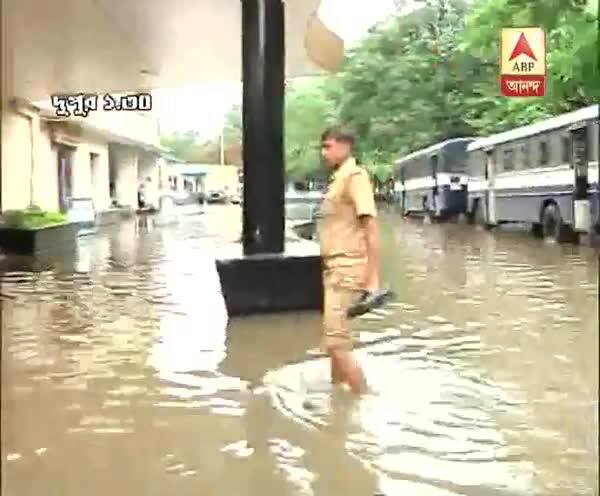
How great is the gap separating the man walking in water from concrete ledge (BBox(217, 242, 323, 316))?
387 centimetres

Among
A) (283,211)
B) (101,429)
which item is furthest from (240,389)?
(283,211)

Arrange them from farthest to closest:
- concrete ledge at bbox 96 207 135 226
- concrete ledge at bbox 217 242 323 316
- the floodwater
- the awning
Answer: concrete ledge at bbox 96 207 135 226, the awning, concrete ledge at bbox 217 242 323 316, the floodwater

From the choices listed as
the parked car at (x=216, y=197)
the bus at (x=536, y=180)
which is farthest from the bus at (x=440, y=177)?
the parked car at (x=216, y=197)

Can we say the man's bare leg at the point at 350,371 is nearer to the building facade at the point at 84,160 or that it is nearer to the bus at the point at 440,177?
the building facade at the point at 84,160

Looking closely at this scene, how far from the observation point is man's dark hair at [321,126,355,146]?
611 cm

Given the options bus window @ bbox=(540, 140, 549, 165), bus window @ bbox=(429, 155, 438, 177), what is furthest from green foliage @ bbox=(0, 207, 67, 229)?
bus window @ bbox=(429, 155, 438, 177)

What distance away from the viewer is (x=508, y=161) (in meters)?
25.6

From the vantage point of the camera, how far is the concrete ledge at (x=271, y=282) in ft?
33.5

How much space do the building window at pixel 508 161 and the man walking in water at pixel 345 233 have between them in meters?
19.5

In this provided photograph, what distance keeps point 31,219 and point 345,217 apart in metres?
14.9

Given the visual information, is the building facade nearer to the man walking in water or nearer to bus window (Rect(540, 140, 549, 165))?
bus window (Rect(540, 140, 549, 165))

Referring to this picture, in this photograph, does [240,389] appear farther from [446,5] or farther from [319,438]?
[446,5]

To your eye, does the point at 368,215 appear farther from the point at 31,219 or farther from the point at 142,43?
the point at 31,219

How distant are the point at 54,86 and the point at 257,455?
20.9 meters
